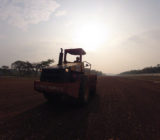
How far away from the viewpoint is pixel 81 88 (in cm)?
457

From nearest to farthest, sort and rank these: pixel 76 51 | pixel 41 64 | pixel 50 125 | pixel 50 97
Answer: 1. pixel 50 125
2. pixel 50 97
3. pixel 76 51
4. pixel 41 64

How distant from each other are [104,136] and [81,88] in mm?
2228

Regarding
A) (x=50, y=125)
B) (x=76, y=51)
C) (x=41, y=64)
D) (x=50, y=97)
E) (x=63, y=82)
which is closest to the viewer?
(x=50, y=125)

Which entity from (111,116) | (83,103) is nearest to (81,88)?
(83,103)

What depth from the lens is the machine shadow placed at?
2567 mm

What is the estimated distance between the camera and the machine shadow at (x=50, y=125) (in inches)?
101

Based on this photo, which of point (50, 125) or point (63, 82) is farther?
point (63, 82)

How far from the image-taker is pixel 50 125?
10.0ft

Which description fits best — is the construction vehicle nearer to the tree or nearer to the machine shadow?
the machine shadow

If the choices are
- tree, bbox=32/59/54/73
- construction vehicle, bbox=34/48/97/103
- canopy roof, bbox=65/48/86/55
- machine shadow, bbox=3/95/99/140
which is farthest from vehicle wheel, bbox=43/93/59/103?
tree, bbox=32/59/54/73

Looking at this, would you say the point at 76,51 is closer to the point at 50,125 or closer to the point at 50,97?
the point at 50,97

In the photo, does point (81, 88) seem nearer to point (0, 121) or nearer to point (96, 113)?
point (96, 113)

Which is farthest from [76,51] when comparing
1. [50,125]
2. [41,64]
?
[41,64]

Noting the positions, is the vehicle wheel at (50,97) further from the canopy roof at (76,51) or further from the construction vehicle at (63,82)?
the canopy roof at (76,51)
